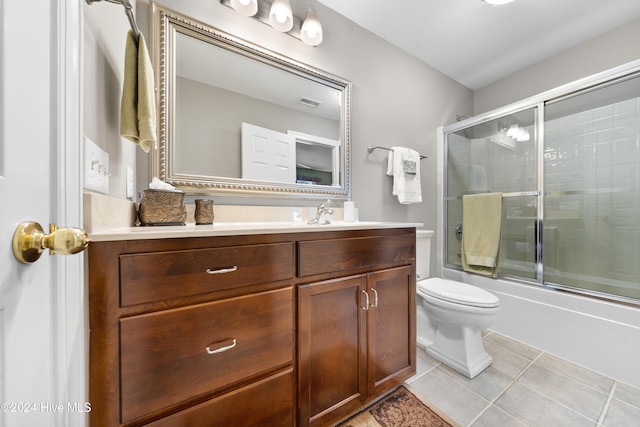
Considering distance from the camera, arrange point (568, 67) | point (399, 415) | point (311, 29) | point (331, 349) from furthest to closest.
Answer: point (568, 67) → point (311, 29) → point (399, 415) → point (331, 349)

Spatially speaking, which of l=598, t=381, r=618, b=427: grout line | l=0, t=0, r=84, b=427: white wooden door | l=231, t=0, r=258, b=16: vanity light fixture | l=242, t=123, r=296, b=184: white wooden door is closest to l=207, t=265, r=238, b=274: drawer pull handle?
l=0, t=0, r=84, b=427: white wooden door

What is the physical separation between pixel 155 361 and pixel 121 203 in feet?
1.76

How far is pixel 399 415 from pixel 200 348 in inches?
39.2

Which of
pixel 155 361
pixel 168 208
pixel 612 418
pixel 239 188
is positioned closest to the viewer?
pixel 155 361

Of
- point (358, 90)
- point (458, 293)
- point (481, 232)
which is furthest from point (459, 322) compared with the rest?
point (358, 90)

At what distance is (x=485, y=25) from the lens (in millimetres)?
1851

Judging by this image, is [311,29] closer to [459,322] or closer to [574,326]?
[459,322]

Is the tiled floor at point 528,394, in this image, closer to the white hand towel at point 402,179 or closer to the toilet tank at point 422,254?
the toilet tank at point 422,254

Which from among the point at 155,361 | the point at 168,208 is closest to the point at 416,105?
the point at 168,208

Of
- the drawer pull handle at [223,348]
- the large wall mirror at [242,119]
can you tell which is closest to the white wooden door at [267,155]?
the large wall mirror at [242,119]

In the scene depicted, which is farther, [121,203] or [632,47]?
[632,47]

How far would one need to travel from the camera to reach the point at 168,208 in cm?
101

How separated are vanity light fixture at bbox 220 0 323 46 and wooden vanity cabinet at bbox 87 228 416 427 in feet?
4.11

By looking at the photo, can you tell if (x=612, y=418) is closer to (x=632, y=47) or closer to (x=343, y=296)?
(x=343, y=296)
